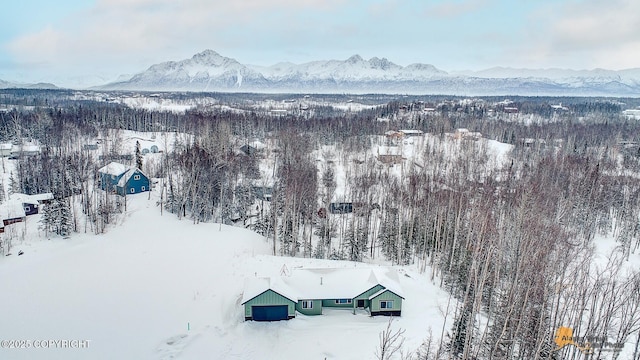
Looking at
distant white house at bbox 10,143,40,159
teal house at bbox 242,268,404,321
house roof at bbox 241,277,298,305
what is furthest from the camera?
distant white house at bbox 10,143,40,159

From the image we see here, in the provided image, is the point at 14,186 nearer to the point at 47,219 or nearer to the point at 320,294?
the point at 47,219

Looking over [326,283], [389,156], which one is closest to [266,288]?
[326,283]

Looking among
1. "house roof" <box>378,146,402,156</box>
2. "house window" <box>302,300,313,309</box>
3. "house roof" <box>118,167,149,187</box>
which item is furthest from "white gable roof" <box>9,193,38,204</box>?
"house roof" <box>378,146,402,156</box>

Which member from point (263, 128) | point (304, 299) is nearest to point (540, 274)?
point (304, 299)
